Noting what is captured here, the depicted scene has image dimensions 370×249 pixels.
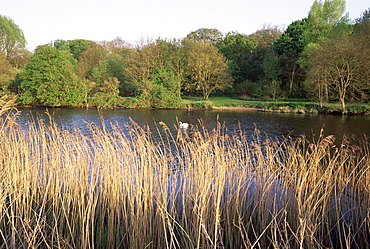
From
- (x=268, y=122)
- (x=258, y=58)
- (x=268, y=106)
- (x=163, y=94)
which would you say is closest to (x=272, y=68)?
(x=258, y=58)

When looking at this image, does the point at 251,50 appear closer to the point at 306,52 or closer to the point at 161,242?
the point at 306,52

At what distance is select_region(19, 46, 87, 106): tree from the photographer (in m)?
35.6

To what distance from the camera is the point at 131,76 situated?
4041 cm

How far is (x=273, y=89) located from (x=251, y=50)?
13.4 meters

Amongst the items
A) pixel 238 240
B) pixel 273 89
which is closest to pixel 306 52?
pixel 273 89

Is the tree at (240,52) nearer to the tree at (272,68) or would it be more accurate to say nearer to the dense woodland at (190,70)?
the dense woodland at (190,70)

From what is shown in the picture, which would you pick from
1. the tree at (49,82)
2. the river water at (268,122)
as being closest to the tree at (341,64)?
the river water at (268,122)

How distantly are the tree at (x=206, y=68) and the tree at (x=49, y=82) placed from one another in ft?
56.6

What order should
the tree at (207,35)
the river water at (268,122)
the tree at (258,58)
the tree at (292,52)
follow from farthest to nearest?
the tree at (207,35)
the tree at (258,58)
the tree at (292,52)
the river water at (268,122)

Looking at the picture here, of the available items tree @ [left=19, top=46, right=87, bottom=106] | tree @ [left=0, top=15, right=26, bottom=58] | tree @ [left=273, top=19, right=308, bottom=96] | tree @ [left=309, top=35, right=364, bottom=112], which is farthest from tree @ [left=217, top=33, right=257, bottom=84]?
tree @ [left=0, top=15, right=26, bottom=58]

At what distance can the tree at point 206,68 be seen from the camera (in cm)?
4109

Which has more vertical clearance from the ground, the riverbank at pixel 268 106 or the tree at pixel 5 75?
the tree at pixel 5 75

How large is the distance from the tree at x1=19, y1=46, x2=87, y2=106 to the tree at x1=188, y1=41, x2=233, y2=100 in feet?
56.6

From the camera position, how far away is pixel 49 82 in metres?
36.0
